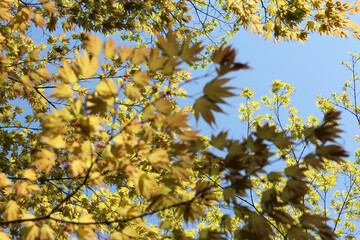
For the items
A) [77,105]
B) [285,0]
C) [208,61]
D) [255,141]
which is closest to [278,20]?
[285,0]

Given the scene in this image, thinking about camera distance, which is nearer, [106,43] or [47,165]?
[106,43]

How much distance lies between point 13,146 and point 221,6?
564 cm

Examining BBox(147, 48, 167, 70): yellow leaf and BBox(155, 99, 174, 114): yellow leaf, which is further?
BBox(155, 99, 174, 114): yellow leaf

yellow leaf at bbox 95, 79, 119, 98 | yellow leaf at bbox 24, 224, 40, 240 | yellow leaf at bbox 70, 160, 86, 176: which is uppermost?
yellow leaf at bbox 95, 79, 119, 98

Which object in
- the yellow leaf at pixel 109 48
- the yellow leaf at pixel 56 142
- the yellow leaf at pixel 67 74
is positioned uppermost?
the yellow leaf at pixel 109 48

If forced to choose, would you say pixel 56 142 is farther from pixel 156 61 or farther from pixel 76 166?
pixel 156 61

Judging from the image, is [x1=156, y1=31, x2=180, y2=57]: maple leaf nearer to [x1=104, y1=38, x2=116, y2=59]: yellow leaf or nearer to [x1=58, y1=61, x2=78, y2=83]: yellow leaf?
[x1=104, y1=38, x2=116, y2=59]: yellow leaf

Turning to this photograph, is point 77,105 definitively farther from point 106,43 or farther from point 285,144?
point 285,144

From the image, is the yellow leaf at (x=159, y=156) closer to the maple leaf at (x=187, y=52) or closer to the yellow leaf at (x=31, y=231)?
the maple leaf at (x=187, y=52)

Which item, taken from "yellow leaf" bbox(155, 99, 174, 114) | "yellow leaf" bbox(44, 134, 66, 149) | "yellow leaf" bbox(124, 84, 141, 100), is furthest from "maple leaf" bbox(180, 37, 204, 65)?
"yellow leaf" bbox(44, 134, 66, 149)

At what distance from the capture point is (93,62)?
1142 mm

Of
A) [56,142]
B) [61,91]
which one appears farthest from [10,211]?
[61,91]

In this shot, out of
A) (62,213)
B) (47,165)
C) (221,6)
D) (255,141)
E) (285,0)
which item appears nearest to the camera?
(255,141)

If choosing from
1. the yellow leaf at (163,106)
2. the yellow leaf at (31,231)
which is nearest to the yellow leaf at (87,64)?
the yellow leaf at (163,106)
